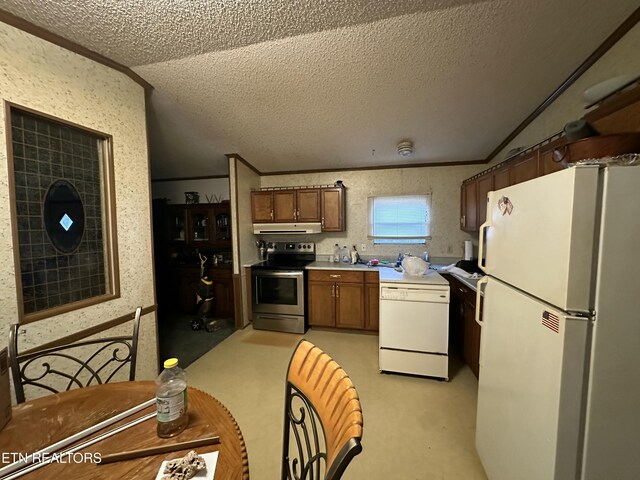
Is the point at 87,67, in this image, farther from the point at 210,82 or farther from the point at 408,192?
the point at 408,192

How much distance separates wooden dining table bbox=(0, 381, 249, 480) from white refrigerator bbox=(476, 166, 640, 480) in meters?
1.09

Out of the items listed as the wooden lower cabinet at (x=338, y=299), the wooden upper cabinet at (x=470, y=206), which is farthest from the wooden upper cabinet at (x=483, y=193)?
the wooden lower cabinet at (x=338, y=299)

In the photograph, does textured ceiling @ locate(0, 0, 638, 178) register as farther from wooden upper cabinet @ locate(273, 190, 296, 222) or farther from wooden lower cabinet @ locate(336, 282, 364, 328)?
wooden lower cabinet @ locate(336, 282, 364, 328)

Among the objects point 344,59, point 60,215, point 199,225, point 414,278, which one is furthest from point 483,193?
point 199,225

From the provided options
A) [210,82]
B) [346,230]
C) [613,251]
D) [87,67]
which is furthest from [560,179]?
[346,230]

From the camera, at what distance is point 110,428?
79 cm

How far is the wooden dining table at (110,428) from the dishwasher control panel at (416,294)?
175 cm

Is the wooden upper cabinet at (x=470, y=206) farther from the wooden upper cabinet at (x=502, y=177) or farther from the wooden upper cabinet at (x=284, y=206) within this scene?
the wooden upper cabinet at (x=284, y=206)

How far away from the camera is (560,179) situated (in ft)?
2.80

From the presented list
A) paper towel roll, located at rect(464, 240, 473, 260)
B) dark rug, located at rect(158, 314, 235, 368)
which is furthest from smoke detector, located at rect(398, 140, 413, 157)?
dark rug, located at rect(158, 314, 235, 368)

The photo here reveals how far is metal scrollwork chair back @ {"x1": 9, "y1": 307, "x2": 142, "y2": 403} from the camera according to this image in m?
1.05

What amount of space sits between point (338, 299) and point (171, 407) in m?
2.59

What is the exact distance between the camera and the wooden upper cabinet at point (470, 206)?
8.71 ft

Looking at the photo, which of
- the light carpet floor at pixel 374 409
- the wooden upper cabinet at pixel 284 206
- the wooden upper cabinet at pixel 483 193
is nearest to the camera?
the light carpet floor at pixel 374 409
